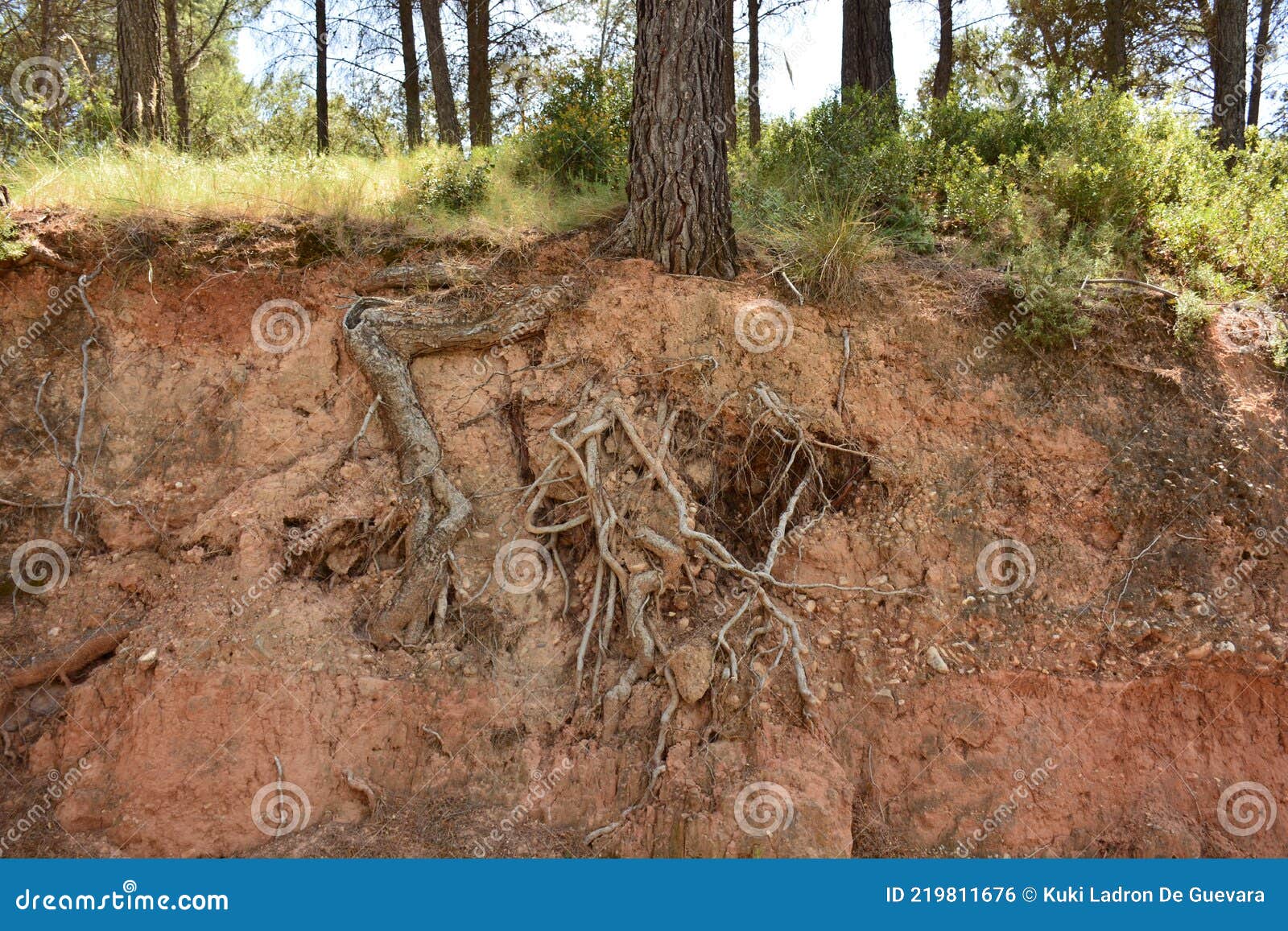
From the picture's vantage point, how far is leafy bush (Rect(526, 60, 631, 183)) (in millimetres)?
7883

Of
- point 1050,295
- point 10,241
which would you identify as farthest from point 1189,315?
point 10,241

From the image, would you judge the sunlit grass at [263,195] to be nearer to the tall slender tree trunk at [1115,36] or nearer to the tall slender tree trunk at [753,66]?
the tall slender tree trunk at [753,66]

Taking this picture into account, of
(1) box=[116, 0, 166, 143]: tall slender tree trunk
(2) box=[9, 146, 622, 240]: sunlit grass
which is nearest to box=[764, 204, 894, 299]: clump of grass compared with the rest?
(2) box=[9, 146, 622, 240]: sunlit grass

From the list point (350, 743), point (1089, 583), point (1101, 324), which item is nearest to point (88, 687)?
point (350, 743)

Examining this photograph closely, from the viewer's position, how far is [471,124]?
11.5 meters

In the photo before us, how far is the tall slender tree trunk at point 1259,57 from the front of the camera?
1287 centimetres

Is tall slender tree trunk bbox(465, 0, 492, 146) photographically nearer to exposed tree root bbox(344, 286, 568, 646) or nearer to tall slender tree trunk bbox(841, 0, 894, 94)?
tall slender tree trunk bbox(841, 0, 894, 94)

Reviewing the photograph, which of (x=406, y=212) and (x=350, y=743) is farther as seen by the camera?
(x=406, y=212)

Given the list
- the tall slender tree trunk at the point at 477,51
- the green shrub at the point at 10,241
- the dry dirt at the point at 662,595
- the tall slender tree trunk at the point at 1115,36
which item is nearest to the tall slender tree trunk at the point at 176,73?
the tall slender tree trunk at the point at 477,51

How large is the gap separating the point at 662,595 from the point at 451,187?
12.3 feet

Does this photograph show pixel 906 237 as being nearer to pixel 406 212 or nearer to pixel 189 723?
pixel 406 212

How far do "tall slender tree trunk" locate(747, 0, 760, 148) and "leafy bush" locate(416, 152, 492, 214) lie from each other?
21.3 ft

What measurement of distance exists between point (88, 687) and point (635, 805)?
10.3 ft

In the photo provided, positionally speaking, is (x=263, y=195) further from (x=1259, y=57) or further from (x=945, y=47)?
(x=1259, y=57)
